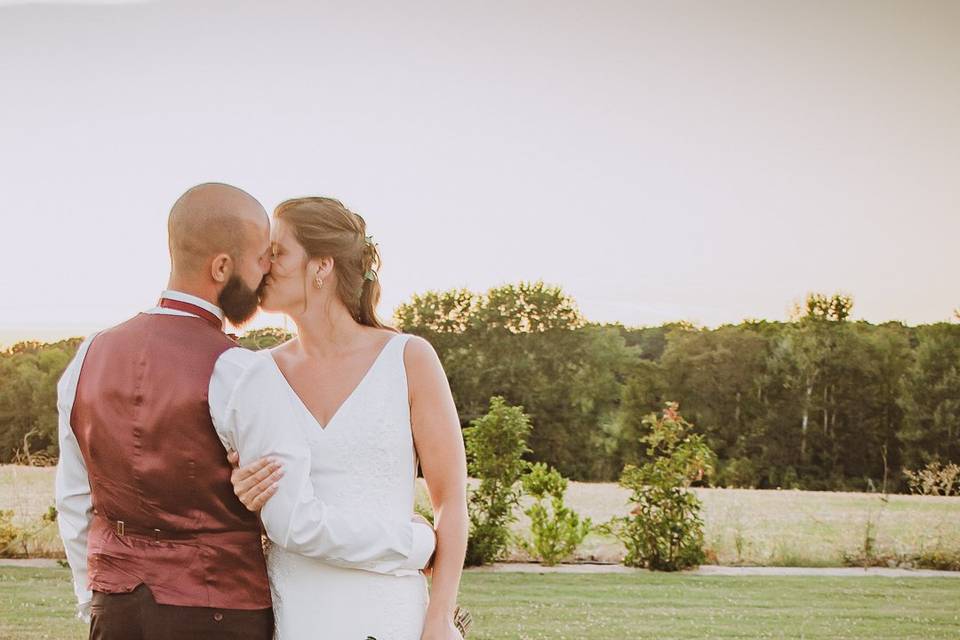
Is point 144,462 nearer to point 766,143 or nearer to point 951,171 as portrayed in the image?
point 766,143

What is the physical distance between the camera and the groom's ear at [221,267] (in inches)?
90.1

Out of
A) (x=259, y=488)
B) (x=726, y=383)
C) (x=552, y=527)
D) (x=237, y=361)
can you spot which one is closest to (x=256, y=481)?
(x=259, y=488)

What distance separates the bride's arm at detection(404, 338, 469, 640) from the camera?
258 cm

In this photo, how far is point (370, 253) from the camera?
2.82 metres

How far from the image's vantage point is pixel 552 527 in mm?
11703

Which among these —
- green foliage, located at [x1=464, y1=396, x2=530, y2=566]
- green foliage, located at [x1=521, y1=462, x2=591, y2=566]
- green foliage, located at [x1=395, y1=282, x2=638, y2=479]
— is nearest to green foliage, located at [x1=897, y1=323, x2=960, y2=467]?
green foliage, located at [x1=395, y1=282, x2=638, y2=479]

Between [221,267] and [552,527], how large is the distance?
387 inches

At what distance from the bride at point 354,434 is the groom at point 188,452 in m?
0.23

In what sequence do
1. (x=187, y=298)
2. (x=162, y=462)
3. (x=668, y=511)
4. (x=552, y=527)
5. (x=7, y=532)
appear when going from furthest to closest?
(x=552, y=527) < (x=7, y=532) < (x=668, y=511) < (x=187, y=298) < (x=162, y=462)

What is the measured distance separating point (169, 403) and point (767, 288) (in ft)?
47.8

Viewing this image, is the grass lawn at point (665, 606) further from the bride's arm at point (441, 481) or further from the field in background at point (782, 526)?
the bride's arm at point (441, 481)

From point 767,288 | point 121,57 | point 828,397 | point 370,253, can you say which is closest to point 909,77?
point 767,288

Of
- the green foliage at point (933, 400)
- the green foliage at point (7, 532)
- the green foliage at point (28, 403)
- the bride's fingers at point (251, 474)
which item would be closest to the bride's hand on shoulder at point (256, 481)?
the bride's fingers at point (251, 474)

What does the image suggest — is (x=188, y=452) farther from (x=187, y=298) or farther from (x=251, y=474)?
(x=187, y=298)
